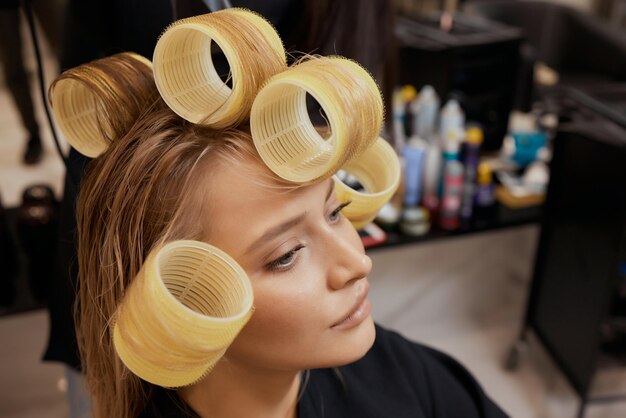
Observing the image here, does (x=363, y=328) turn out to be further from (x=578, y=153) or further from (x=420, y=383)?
(x=578, y=153)

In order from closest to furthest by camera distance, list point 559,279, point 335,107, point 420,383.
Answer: point 335,107, point 420,383, point 559,279

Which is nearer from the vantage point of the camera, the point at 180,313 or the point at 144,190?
the point at 180,313

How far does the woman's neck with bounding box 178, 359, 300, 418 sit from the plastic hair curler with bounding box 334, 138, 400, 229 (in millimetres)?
230

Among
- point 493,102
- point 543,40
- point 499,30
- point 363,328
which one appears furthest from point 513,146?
point 363,328

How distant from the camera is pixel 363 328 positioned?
0.76 meters

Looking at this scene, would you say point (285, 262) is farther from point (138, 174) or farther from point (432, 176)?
point (432, 176)

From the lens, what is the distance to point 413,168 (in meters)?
1.80

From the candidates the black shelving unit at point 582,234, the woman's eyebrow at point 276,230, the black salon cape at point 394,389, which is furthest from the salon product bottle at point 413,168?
the woman's eyebrow at point 276,230

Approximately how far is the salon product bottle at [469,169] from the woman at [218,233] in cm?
110

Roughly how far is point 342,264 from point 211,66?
0.86 ft

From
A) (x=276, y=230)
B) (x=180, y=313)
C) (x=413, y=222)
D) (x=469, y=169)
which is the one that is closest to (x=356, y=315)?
(x=276, y=230)

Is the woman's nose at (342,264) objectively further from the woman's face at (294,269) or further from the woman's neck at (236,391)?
the woman's neck at (236,391)

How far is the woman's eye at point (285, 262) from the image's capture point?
694 mm

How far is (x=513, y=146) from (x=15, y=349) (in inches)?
67.9
